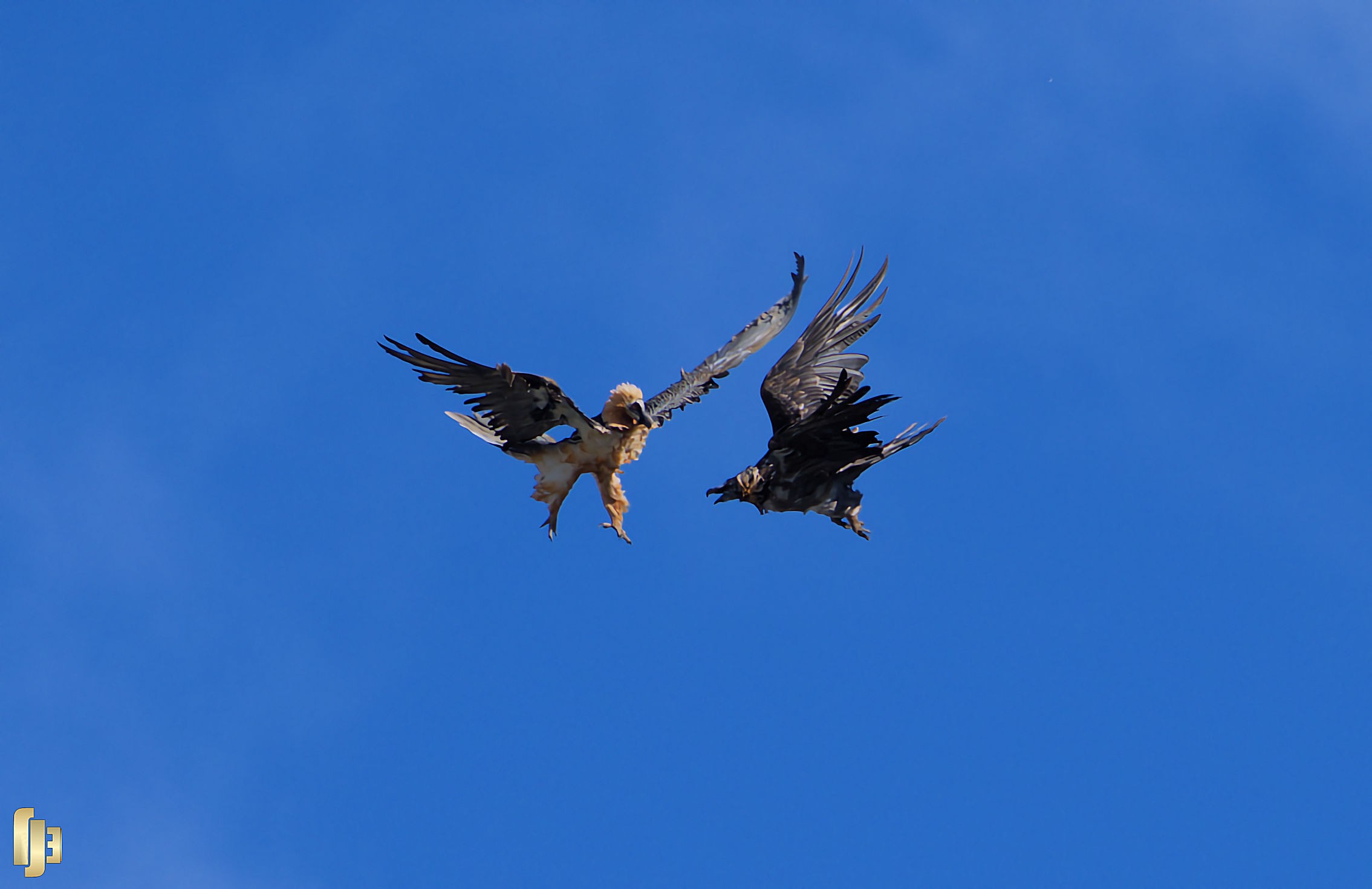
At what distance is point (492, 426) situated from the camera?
1745 cm

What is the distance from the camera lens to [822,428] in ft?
56.3

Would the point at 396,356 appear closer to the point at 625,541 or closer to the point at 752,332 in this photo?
the point at 625,541

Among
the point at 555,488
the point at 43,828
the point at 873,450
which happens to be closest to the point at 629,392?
the point at 555,488

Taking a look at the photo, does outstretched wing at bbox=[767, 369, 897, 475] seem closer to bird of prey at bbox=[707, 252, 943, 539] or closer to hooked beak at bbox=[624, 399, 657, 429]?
bird of prey at bbox=[707, 252, 943, 539]

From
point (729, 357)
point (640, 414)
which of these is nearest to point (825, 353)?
point (729, 357)

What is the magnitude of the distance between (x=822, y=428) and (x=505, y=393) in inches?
140

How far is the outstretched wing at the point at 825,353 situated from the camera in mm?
19359

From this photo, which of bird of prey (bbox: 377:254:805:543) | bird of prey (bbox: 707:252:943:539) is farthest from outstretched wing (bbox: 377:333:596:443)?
bird of prey (bbox: 707:252:943:539)

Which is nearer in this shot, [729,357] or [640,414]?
[640,414]

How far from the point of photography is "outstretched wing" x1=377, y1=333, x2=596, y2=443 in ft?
53.2

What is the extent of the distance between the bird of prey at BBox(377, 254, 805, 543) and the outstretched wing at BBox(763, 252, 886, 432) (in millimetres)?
798

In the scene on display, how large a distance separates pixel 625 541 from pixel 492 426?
2127mm

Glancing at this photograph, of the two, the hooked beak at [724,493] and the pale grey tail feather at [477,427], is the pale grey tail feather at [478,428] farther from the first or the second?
the hooked beak at [724,493]

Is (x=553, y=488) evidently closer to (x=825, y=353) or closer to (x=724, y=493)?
(x=724, y=493)
